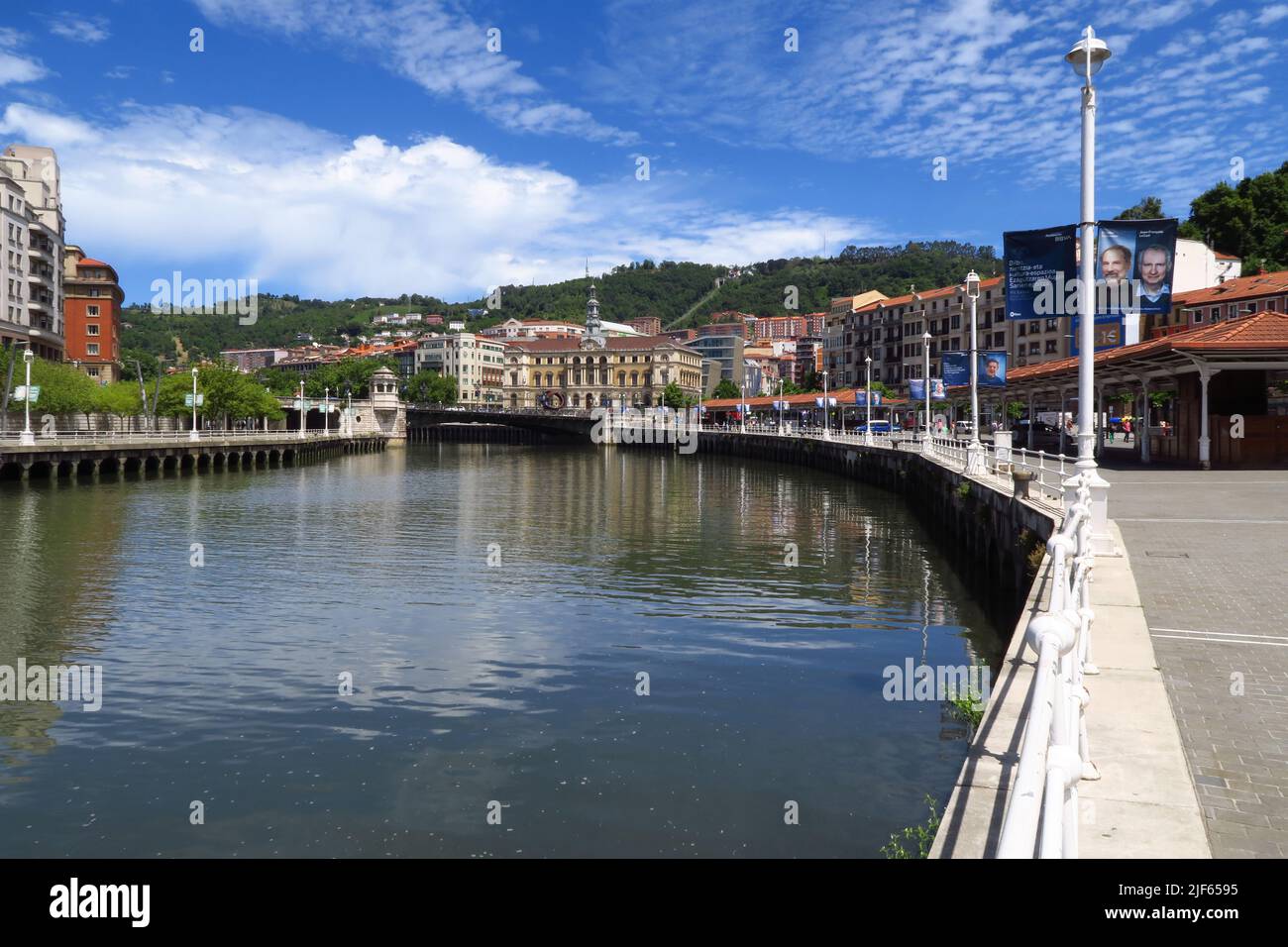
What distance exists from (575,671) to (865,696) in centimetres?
440

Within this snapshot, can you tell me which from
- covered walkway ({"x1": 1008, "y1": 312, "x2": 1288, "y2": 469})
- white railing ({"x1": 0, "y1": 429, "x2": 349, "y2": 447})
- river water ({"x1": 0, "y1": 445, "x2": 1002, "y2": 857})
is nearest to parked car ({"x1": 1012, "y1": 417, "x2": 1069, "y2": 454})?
covered walkway ({"x1": 1008, "y1": 312, "x2": 1288, "y2": 469})

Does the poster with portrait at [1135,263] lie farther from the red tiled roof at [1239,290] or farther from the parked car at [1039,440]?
the red tiled roof at [1239,290]

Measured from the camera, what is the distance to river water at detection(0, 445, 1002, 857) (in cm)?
1006

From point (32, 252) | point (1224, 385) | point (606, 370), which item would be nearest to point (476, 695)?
point (1224, 385)

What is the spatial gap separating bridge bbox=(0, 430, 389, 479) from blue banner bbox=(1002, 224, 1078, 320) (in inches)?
2089

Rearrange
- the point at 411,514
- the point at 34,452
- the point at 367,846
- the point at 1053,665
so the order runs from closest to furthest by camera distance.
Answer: the point at 1053,665
the point at 367,846
the point at 411,514
the point at 34,452

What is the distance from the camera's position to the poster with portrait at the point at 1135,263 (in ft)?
50.5

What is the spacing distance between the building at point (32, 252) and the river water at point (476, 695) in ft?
218

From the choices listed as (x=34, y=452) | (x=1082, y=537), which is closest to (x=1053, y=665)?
(x=1082, y=537)

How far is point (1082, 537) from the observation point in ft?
35.8

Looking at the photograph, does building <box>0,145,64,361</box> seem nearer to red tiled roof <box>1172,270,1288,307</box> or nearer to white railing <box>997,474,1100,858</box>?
red tiled roof <box>1172,270,1288,307</box>

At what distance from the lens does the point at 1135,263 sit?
50.8 ft

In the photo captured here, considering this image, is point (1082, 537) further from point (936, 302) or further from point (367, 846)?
point (936, 302)
